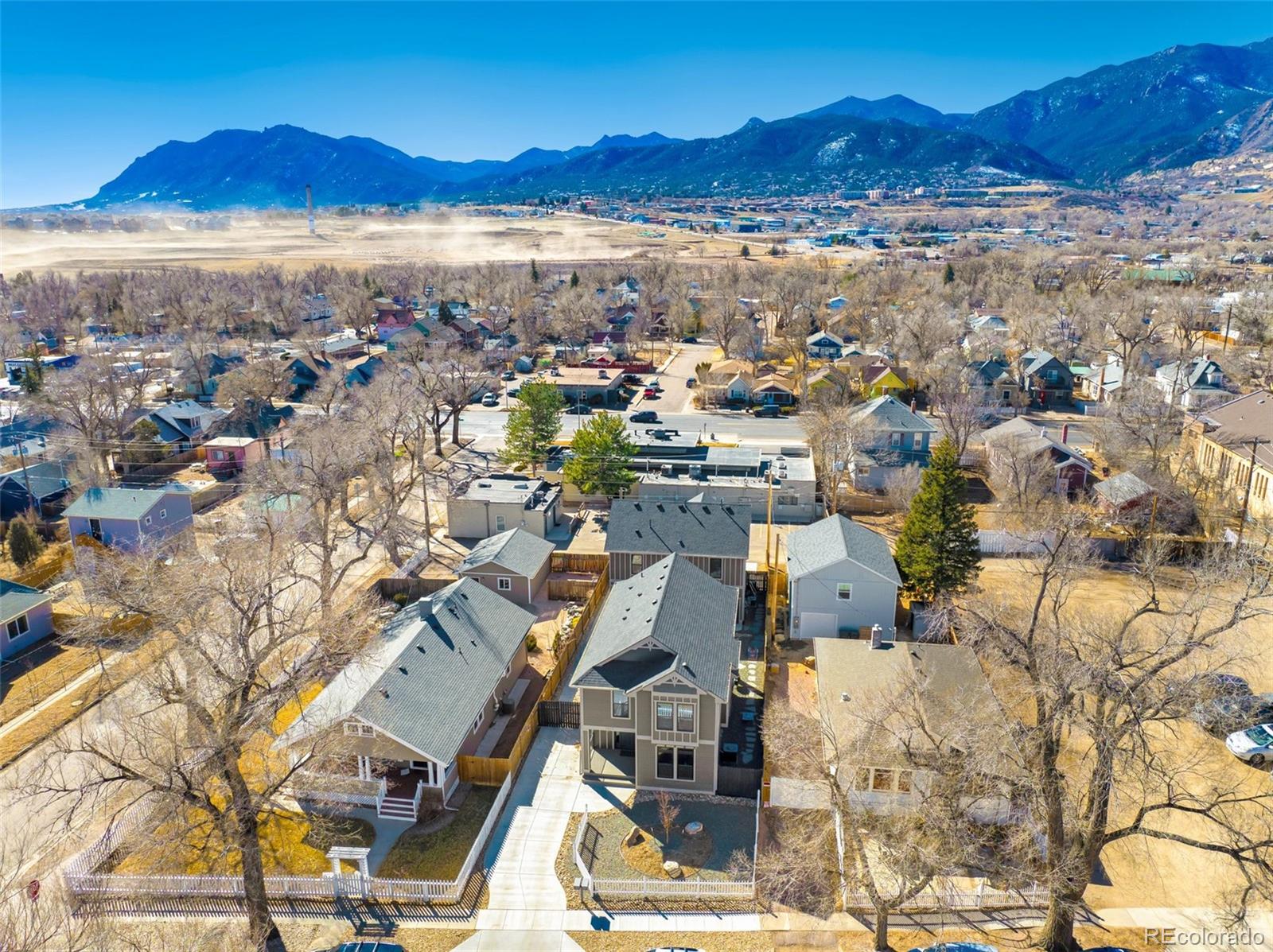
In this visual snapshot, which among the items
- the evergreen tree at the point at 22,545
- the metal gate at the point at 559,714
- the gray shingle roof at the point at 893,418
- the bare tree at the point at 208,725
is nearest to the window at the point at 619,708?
the metal gate at the point at 559,714

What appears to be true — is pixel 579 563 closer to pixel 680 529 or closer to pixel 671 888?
pixel 680 529

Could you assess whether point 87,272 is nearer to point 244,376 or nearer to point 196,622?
point 244,376

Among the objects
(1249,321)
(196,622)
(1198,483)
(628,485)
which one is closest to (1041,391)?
(1198,483)

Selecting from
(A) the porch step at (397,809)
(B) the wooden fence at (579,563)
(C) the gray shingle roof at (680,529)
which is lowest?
(A) the porch step at (397,809)

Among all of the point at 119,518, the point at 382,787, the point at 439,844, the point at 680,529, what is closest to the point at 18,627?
the point at 119,518

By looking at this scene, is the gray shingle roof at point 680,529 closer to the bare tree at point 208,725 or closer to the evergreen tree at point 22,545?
the bare tree at point 208,725
